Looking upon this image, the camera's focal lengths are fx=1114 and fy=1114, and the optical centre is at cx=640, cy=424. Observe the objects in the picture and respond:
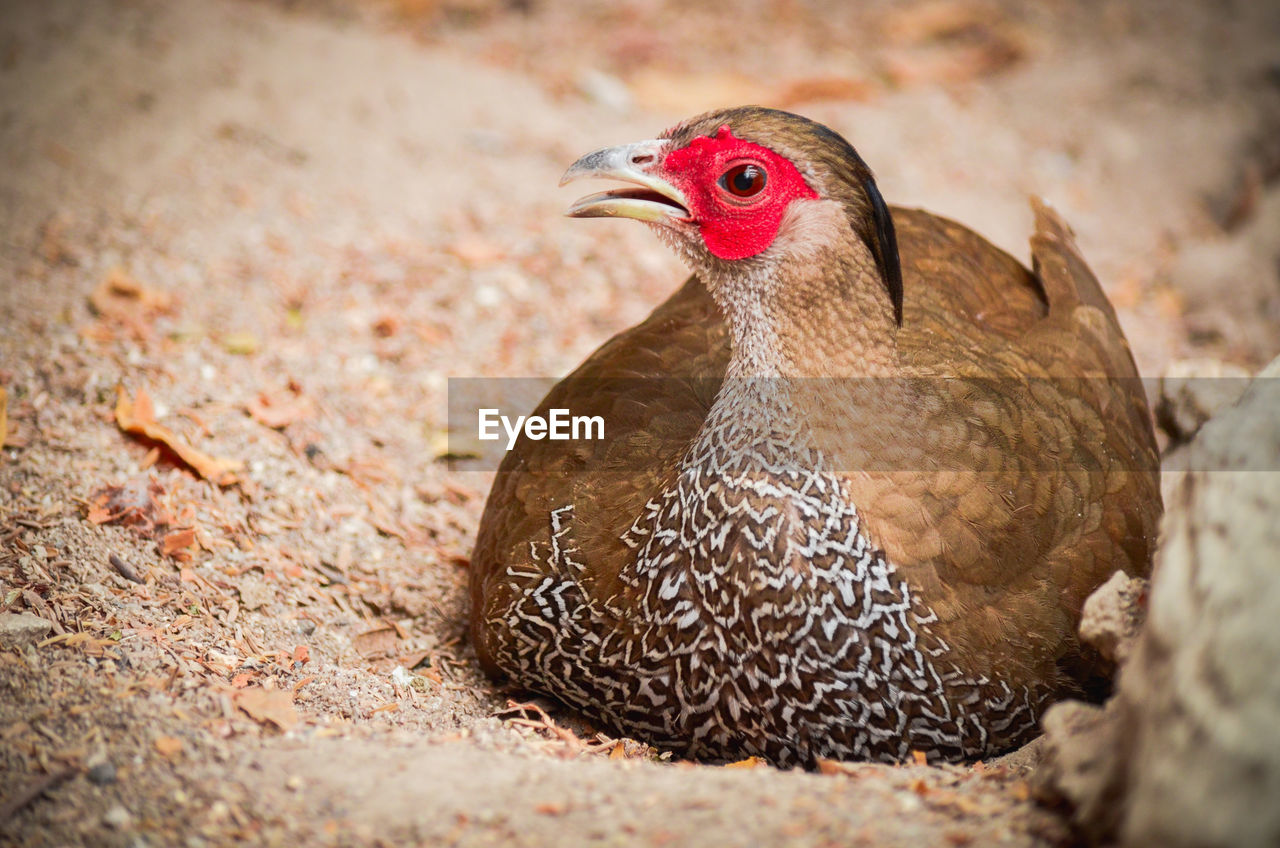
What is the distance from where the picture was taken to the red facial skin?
2.58m

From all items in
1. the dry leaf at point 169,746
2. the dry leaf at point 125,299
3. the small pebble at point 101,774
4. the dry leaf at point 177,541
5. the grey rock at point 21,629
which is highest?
the dry leaf at point 125,299

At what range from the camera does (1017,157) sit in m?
6.32

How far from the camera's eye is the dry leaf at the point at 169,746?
7.56 feet

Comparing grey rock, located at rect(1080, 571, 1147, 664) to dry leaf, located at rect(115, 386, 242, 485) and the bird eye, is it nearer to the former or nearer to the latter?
the bird eye

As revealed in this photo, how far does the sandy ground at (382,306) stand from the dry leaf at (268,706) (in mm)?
11

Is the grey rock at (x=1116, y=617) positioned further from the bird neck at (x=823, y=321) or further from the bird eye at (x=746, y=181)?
the bird eye at (x=746, y=181)

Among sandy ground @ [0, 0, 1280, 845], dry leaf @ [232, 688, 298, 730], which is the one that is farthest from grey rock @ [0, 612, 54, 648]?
dry leaf @ [232, 688, 298, 730]

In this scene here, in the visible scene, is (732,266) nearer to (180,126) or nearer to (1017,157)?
(180,126)

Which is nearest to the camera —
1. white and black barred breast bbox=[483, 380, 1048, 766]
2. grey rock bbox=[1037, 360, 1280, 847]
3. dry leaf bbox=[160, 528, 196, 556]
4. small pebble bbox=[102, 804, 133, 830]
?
grey rock bbox=[1037, 360, 1280, 847]

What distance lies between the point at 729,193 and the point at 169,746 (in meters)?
1.72

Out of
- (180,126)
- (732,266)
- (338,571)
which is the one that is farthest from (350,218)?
(732,266)

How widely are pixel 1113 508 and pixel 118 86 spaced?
504cm

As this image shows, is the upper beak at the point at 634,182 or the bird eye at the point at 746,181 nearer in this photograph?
the bird eye at the point at 746,181

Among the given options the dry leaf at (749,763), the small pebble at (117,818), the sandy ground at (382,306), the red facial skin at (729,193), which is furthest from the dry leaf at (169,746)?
the red facial skin at (729,193)
